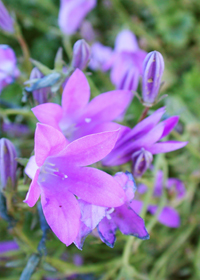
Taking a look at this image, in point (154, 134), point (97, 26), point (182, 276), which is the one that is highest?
point (154, 134)

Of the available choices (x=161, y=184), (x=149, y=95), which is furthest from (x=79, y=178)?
(x=161, y=184)

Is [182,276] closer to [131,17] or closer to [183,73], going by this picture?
[183,73]

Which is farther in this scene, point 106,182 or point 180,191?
point 180,191

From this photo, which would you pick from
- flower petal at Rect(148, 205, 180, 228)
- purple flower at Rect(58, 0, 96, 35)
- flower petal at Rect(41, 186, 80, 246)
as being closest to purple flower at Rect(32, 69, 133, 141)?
flower petal at Rect(41, 186, 80, 246)

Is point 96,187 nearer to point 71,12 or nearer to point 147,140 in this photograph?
point 147,140

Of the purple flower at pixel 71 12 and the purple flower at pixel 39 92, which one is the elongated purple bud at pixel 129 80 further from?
the purple flower at pixel 71 12

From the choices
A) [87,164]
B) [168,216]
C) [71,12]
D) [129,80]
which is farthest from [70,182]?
[71,12]

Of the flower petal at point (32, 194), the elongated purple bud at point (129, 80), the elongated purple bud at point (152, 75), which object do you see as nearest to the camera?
the flower petal at point (32, 194)

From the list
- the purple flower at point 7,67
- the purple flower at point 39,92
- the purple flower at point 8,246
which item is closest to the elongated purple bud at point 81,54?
the purple flower at point 39,92
